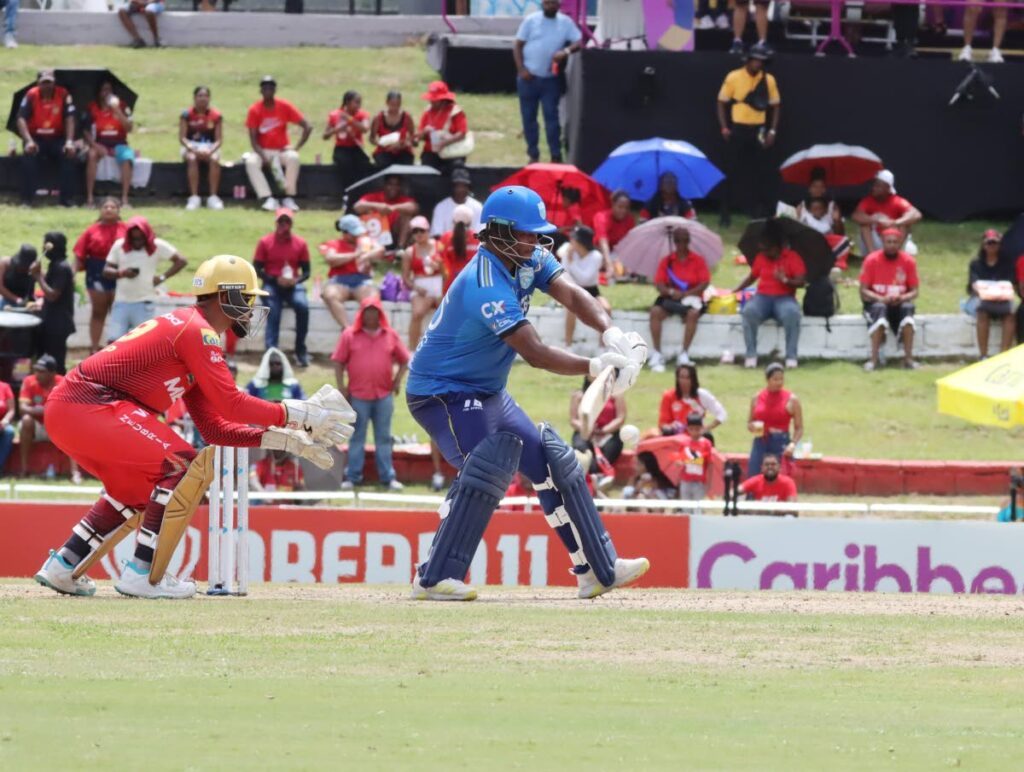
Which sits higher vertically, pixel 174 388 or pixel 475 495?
pixel 174 388

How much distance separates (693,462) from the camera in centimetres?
1792

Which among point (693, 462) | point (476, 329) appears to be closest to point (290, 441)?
point (476, 329)

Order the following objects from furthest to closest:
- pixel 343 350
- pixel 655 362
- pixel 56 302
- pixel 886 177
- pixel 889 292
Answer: pixel 886 177, pixel 889 292, pixel 655 362, pixel 56 302, pixel 343 350

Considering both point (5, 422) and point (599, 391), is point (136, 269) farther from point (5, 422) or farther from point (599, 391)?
point (599, 391)

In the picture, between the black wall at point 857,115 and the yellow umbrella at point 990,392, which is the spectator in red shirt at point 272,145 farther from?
the yellow umbrella at point 990,392

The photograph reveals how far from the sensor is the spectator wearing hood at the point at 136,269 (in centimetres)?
2050

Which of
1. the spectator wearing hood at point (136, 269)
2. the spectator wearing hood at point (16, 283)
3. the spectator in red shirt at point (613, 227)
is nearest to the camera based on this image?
the spectator wearing hood at point (16, 283)

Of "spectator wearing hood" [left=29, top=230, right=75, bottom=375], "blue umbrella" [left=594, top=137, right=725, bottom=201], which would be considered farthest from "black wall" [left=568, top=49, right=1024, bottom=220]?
"spectator wearing hood" [left=29, top=230, right=75, bottom=375]

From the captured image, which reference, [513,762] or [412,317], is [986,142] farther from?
[513,762]

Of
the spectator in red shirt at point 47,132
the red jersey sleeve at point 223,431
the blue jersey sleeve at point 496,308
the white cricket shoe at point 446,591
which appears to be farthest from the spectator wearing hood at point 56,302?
the blue jersey sleeve at point 496,308

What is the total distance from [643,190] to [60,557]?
14884 mm

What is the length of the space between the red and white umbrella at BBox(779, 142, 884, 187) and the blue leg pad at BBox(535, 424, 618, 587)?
15392mm

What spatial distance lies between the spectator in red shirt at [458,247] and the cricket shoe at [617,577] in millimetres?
11071

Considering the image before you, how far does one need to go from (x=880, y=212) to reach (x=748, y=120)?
2147 mm
